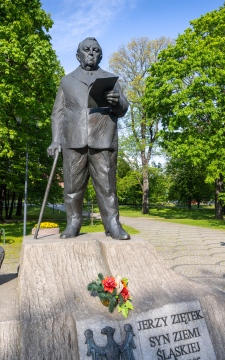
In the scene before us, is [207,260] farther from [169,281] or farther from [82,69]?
[82,69]

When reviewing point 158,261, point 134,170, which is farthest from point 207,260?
point 134,170

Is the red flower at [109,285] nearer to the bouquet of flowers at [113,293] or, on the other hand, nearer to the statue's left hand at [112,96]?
the bouquet of flowers at [113,293]

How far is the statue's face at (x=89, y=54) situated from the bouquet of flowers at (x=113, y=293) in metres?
2.50

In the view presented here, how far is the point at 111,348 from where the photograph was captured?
2.34 metres

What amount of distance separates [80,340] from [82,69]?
2975 mm

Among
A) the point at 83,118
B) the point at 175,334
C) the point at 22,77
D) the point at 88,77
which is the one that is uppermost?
the point at 22,77

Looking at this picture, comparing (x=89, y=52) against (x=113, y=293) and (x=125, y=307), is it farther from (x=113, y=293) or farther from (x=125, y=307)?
(x=125, y=307)

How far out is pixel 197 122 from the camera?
1641cm

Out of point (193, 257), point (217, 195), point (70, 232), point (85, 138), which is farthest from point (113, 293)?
point (217, 195)

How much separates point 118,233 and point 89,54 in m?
2.20

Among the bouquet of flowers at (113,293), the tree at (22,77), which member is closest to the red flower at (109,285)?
the bouquet of flowers at (113,293)

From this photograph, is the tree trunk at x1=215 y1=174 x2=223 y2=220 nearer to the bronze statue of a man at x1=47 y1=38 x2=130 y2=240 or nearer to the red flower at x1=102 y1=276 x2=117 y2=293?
the bronze statue of a man at x1=47 y1=38 x2=130 y2=240

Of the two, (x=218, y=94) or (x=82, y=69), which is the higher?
(x=218, y=94)

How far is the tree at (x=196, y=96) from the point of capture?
1485cm
